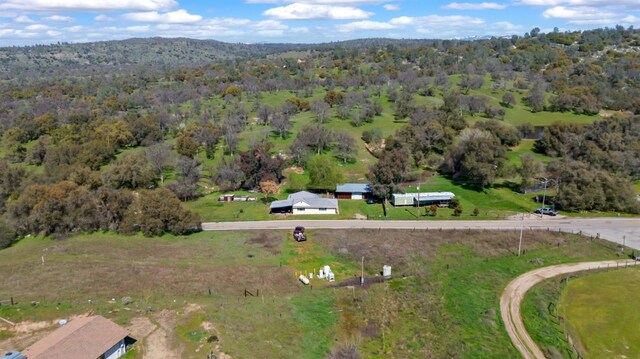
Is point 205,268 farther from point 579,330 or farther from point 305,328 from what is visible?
point 579,330

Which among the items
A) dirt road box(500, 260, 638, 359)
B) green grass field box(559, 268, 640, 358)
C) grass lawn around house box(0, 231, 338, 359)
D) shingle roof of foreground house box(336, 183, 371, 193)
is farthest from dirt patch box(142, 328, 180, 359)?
shingle roof of foreground house box(336, 183, 371, 193)

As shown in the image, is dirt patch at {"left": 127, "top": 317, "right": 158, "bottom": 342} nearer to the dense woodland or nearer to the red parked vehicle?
the dense woodland

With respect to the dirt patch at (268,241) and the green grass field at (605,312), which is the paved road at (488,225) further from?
the green grass field at (605,312)

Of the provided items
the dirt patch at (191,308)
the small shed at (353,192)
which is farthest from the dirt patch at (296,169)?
the dirt patch at (191,308)

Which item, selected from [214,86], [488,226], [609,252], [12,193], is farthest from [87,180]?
[214,86]

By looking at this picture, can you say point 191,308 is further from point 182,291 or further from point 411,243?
point 411,243

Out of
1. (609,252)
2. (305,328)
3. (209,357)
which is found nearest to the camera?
(209,357)
